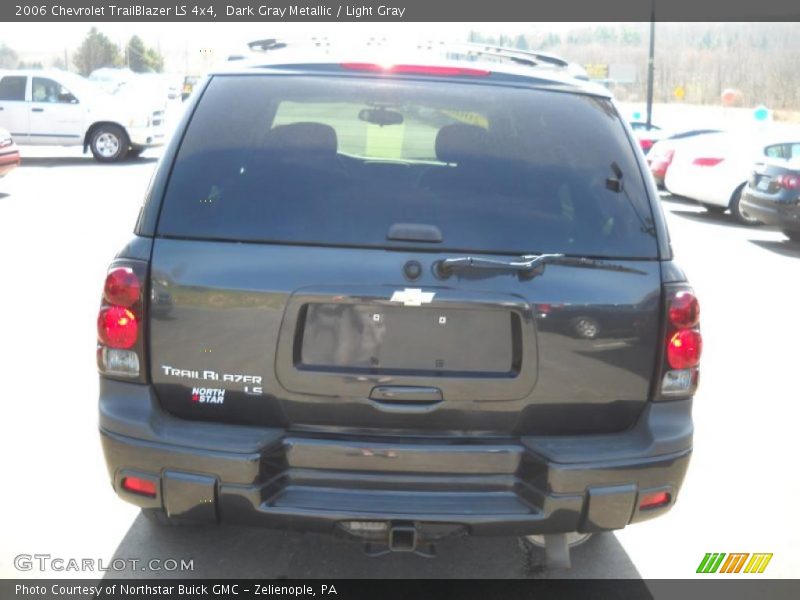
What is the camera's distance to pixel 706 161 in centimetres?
1745

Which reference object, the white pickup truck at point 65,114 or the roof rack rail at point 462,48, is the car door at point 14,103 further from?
the roof rack rail at point 462,48

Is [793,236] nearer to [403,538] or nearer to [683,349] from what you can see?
[683,349]

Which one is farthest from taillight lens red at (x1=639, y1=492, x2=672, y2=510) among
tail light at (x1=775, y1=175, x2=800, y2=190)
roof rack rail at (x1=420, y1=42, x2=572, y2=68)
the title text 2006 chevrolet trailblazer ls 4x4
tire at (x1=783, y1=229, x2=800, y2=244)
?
tire at (x1=783, y1=229, x2=800, y2=244)

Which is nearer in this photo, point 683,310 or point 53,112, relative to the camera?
point 683,310

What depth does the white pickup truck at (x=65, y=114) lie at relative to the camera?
23031 millimetres

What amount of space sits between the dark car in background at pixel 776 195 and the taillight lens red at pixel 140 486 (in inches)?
467

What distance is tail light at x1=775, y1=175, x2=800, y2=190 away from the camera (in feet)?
44.8

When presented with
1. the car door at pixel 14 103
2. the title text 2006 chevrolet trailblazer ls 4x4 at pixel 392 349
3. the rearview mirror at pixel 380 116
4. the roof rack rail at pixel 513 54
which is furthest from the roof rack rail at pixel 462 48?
the car door at pixel 14 103

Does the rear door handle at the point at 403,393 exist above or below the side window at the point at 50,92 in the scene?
below

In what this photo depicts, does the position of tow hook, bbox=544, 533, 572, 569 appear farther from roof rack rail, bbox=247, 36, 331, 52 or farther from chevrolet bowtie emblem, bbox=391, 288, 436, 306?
roof rack rail, bbox=247, 36, 331, 52

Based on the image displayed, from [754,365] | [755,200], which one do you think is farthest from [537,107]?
[755,200]

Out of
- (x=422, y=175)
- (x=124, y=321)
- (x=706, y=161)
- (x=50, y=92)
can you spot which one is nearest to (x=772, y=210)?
(x=706, y=161)

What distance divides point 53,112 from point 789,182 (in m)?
16.3

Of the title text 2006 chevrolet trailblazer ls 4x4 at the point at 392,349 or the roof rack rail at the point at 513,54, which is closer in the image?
the title text 2006 chevrolet trailblazer ls 4x4 at the point at 392,349
